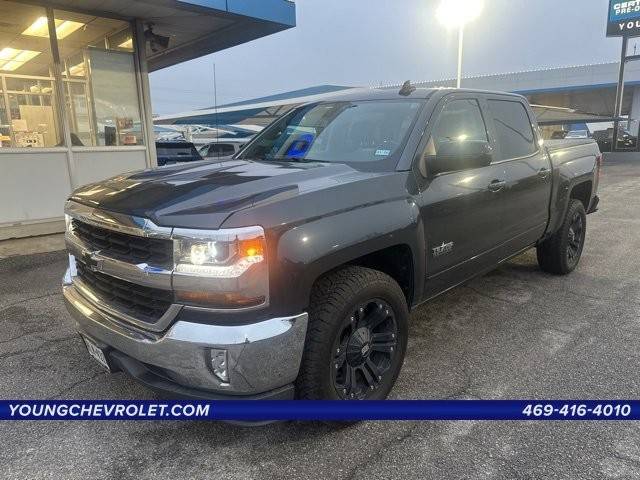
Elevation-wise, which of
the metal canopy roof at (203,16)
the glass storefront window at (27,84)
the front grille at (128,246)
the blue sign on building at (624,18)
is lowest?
the front grille at (128,246)

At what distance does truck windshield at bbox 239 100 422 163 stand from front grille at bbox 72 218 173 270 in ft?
4.63

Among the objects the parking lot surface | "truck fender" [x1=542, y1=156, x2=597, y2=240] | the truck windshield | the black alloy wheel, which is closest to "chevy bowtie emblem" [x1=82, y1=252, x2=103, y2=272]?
the parking lot surface

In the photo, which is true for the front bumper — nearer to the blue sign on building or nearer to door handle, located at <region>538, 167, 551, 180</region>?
door handle, located at <region>538, 167, 551, 180</region>

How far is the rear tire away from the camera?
5098mm

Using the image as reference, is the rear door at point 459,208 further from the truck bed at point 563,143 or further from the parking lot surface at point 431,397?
the truck bed at point 563,143

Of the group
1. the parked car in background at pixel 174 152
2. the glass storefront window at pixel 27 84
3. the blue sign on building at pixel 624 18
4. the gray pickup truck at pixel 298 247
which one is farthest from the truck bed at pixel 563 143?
the blue sign on building at pixel 624 18

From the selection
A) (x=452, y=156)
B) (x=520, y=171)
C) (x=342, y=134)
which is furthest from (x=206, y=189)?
(x=520, y=171)

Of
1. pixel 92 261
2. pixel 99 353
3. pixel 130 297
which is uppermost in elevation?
pixel 92 261

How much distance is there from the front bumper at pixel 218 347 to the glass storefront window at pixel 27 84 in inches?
283

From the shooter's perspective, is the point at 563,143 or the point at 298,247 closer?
the point at 298,247

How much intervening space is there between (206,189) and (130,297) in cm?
67

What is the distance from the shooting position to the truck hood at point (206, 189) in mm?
2258

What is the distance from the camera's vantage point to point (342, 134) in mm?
3545

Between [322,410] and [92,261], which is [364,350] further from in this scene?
[92,261]
